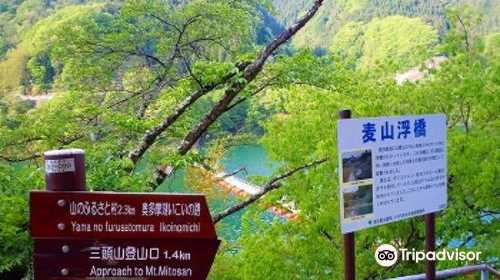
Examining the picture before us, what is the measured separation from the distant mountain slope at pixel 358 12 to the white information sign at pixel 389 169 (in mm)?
68818

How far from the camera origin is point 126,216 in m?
1.95

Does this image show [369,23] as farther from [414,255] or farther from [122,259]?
[122,259]

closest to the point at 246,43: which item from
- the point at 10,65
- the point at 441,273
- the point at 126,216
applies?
the point at 441,273

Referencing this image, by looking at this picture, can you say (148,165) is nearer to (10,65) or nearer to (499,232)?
(499,232)

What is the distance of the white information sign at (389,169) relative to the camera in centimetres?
240

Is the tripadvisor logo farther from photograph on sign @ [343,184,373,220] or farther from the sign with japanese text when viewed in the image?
the sign with japanese text

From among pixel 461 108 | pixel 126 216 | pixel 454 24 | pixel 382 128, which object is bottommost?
pixel 126 216

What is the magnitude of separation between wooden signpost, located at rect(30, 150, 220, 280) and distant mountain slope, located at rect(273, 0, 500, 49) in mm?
69757

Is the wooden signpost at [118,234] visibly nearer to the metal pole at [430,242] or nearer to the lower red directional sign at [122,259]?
the lower red directional sign at [122,259]

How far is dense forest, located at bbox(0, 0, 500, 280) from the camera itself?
21.0 ft

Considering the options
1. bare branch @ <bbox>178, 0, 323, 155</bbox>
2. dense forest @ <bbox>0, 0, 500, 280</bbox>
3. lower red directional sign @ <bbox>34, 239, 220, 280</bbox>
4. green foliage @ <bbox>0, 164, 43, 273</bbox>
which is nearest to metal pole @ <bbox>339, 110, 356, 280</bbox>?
lower red directional sign @ <bbox>34, 239, 220, 280</bbox>

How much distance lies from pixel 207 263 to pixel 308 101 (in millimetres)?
9368

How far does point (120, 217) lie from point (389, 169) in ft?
4.28

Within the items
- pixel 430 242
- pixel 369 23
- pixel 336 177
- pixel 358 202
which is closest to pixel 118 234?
pixel 358 202
